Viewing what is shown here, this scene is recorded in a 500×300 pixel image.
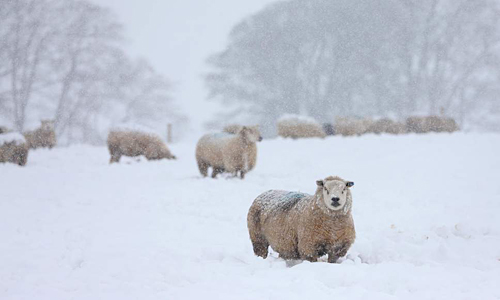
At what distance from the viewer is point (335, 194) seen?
203 inches

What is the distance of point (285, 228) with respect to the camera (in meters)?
5.68

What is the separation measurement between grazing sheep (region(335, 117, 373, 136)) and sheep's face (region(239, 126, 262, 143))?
866cm

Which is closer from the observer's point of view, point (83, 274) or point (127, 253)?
point (83, 274)

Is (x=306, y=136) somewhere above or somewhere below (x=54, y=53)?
below

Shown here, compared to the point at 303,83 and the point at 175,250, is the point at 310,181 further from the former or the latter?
the point at 303,83

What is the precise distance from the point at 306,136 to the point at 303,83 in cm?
→ 1195

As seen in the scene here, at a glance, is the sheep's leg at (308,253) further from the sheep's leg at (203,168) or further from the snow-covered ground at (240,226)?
the sheep's leg at (203,168)

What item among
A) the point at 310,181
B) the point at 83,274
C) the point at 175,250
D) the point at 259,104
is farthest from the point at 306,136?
the point at 83,274

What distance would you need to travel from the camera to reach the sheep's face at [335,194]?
5.16 meters

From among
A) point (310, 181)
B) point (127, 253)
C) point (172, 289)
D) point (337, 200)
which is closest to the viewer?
point (172, 289)

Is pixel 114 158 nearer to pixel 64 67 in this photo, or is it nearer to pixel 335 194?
pixel 335 194

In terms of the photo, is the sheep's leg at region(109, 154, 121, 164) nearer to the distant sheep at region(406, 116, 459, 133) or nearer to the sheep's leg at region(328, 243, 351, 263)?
the distant sheep at region(406, 116, 459, 133)

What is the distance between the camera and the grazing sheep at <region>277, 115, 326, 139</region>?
20219 mm

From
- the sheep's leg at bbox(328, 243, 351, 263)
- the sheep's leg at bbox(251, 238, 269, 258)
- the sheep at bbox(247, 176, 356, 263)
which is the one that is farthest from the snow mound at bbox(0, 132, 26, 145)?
the sheep's leg at bbox(328, 243, 351, 263)
